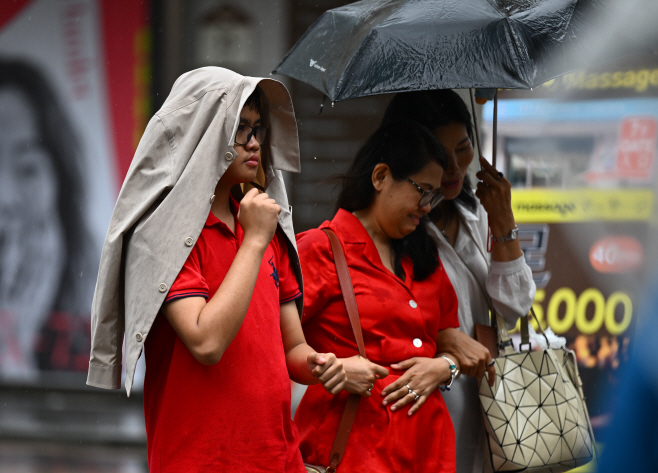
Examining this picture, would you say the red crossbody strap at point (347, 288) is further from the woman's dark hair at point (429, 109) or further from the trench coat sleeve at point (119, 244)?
the trench coat sleeve at point (119, 244)

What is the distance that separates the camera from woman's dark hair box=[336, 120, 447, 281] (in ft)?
9.52

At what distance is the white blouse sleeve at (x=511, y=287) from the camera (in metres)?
3.15

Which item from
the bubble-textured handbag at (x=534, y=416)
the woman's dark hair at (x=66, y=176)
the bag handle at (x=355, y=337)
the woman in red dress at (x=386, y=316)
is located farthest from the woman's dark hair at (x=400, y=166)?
the woman's dark hair at (x=66, y=176)

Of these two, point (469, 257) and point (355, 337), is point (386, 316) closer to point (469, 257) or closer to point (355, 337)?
point (355, 337)

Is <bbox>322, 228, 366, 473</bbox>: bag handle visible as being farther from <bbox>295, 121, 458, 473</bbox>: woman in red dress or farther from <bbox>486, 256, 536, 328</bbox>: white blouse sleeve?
<bbox>486, 256, 536, 328</bbox>: white blouse sleeve

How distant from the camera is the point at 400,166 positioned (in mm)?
2898

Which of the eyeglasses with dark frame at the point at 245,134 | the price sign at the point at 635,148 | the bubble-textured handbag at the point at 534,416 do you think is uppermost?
the eyeglasses with dark frame at the point at 245,134

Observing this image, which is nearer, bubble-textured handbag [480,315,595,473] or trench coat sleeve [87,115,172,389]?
trench coat sleeve [87,115,172,389]

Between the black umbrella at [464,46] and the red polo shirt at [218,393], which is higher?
the black umbrella at [464,46]

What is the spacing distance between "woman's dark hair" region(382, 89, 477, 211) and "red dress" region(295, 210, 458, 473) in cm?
64

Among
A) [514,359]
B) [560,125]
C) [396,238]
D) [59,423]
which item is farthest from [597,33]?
[59,423]

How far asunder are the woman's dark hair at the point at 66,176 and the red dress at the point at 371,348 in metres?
3.96

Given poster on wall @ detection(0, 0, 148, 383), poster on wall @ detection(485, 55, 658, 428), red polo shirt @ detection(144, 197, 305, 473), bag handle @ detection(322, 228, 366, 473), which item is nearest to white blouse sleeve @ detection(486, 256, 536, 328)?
bag handle @ detection(322, 228, 366, 473)

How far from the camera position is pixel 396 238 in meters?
2.96
